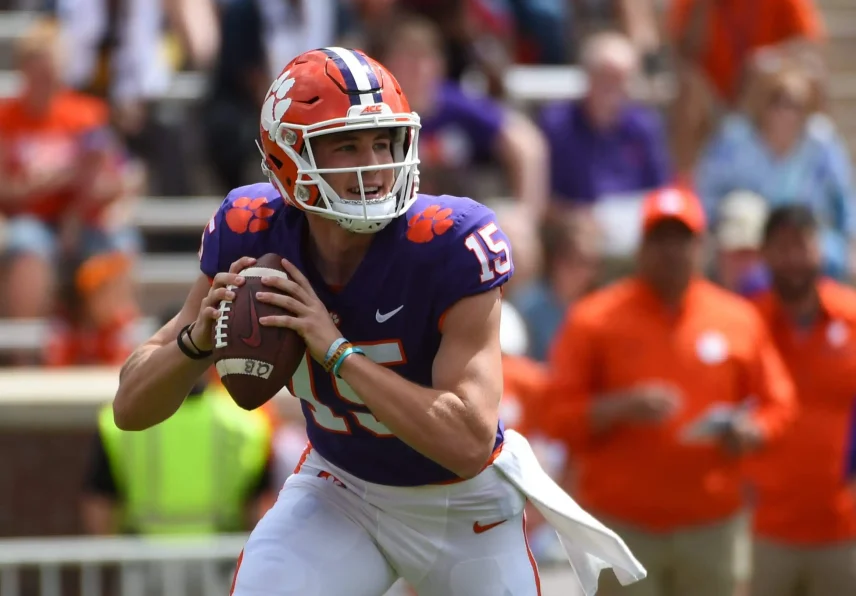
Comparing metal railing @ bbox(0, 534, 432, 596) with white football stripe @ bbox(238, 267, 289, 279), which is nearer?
white football stripe @ bbox(238, 267, 289, 279)

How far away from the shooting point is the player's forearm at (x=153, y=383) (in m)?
3.87

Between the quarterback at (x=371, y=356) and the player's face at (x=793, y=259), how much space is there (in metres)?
3.08

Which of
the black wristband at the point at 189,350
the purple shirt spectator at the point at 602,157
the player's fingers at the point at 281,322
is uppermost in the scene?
the player's fingers at the point at 281,322

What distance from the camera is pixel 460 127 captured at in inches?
340

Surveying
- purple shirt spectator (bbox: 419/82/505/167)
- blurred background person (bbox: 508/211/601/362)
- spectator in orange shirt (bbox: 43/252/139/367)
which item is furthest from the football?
purple shirt spectator (bbox: 419/82/505/167)

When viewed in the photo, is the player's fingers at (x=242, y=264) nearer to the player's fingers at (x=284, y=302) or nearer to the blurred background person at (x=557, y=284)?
the player's fingers at (x=284, y=302)

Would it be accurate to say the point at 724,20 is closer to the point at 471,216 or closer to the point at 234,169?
the point at 234,169

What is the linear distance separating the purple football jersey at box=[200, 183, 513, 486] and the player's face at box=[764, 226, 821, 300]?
3.36 metres

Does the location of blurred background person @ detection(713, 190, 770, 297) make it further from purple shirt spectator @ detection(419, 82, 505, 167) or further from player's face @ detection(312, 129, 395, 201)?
player's face @ detection(312, 129, 395, 201)

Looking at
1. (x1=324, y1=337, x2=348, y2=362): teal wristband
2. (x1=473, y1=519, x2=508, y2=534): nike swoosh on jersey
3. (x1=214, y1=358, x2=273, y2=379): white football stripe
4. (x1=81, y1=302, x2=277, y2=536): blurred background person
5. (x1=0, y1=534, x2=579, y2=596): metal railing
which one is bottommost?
(x1=0, y1=534, x2=579, y2=596): metal railing

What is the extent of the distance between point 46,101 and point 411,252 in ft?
17.1

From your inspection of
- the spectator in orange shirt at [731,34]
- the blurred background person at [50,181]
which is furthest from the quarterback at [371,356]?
the spectator in orange shirt at [731,34]

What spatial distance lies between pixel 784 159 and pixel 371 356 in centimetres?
524

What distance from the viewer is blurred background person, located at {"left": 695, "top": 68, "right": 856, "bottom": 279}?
27.8 feet
